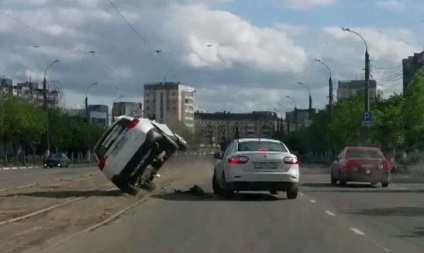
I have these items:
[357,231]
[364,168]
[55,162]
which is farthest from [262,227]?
[55,162]

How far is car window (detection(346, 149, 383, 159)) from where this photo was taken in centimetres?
3503

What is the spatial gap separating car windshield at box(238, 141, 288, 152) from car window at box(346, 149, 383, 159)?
30.7 feet

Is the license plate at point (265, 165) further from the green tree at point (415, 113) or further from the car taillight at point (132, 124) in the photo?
the green tree at point (415, 113)

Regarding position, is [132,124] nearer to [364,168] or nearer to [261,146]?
[261,146]

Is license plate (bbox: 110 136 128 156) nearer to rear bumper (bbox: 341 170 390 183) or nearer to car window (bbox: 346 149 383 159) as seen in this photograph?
rear bumper (bbox: 341 170 390 183)

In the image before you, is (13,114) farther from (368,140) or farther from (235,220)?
(235,220)

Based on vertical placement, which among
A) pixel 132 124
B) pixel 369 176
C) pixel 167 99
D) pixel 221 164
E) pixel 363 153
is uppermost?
pixel 167 99

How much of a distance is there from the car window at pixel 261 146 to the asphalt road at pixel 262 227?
4.53 ft

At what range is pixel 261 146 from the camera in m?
25.8

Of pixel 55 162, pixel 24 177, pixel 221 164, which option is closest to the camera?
pixel 221 164

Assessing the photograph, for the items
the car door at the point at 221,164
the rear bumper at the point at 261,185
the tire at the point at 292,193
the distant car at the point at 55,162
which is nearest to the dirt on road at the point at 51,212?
the car door at the point at 221,164

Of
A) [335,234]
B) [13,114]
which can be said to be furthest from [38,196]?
[13,114]

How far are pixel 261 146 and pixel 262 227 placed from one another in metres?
8.04

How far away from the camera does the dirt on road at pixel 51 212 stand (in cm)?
1539
